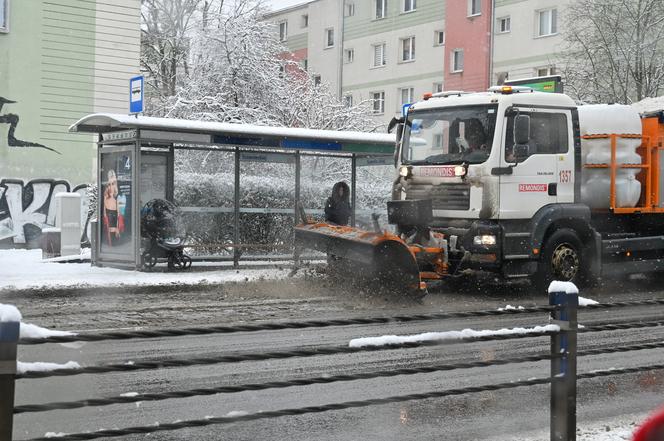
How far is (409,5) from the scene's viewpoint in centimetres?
4441

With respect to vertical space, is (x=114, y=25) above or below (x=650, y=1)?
below

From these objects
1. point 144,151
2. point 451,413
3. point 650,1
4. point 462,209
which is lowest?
point 451,413

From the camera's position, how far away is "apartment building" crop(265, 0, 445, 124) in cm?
4288

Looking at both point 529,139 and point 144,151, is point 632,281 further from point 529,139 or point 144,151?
point 144,151

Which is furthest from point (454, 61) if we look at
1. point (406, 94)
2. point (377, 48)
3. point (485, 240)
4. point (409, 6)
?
point (485, 240)

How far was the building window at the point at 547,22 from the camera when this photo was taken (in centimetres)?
3647

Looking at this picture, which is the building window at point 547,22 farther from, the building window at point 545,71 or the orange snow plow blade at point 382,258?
the orange snow plow blade at point 382,258

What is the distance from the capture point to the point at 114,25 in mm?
24000

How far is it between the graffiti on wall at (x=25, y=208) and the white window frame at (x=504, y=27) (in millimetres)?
22905

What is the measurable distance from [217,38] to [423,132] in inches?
745

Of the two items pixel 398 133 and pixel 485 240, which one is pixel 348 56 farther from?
pixel 485 240

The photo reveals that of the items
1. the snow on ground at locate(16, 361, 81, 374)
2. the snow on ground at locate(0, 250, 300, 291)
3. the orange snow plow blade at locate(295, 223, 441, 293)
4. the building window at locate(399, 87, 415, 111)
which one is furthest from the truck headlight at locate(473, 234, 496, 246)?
the building window at locate(399, 87, 415, 111)

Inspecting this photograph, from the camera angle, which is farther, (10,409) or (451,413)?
(451,413)

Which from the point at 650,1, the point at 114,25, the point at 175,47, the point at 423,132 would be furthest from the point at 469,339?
the point at 175,47
